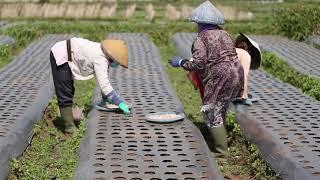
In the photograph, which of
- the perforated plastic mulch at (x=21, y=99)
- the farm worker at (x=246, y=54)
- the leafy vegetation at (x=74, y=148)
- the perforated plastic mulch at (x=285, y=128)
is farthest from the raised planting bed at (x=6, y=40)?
the farm worker at (x=246, y=54)

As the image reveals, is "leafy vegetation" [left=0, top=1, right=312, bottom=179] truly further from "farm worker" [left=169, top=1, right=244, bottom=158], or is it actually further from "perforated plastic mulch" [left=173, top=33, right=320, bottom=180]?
"farm worker" [left=169, top=1, right=244, bottom=158]

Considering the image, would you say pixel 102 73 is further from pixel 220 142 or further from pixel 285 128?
pixel 285 128

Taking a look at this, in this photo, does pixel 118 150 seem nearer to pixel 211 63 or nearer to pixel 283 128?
pixel 211 63

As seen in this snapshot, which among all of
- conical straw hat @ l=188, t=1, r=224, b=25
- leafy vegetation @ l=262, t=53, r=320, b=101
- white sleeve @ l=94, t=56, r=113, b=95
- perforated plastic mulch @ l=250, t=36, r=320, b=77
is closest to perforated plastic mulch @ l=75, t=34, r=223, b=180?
white sleeve @ l=94, t=56, r=113, b=95

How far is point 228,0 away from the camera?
20250 millimetres

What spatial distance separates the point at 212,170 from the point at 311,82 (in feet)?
13.2

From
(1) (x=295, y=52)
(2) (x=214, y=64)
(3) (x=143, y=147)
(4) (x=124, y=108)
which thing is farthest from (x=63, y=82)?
(1) (x=295, y=52)

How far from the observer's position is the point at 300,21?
13.7 metres

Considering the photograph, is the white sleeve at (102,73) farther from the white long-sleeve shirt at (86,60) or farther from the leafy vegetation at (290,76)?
the leafy vegetation at (290,76)

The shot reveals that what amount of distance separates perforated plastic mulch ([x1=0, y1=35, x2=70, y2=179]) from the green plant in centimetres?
649

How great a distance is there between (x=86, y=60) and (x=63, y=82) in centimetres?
37

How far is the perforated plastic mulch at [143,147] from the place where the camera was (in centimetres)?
435

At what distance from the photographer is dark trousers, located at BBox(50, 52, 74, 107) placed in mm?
5746

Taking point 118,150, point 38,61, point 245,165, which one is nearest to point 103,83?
point 118,150
